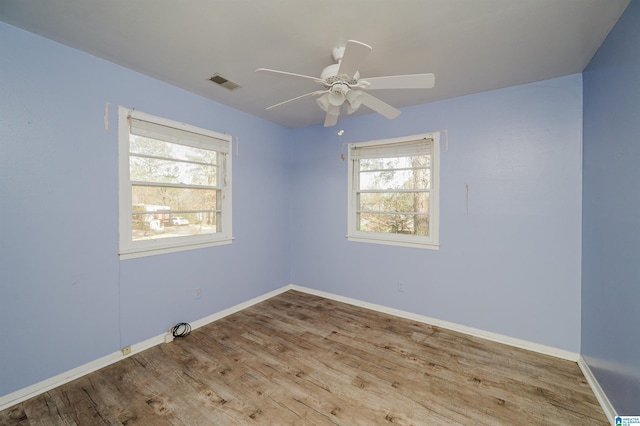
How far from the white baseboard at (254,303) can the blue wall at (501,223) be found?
66 mm

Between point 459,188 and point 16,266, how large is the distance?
3.88 meters

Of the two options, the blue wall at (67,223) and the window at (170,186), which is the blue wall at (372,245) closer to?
the blue wall at (67,223)

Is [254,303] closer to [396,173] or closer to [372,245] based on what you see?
[372,245]

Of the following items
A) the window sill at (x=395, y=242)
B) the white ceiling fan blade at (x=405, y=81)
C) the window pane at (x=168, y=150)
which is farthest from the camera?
the window sill at (x=395, y=242)

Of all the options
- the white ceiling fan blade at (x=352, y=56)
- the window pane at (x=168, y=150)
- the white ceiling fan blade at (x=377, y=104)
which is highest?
the white ceiling fan blade at (x=352, y=56)

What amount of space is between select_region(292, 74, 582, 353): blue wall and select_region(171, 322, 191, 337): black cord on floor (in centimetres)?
214

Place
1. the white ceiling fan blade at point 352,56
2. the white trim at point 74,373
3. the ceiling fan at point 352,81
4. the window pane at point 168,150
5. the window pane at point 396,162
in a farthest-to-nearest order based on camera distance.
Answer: the window pane at point 396,162 → the window pane at point 168,150 → the white trim at point 74,373 → the ceiling fan at point 352,81 → the white ceiling fan blade at point 352,56

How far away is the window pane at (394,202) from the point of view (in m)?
3.17

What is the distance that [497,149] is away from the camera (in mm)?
2654

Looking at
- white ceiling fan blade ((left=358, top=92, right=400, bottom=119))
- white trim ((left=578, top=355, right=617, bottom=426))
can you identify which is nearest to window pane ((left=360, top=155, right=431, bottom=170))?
white ceiling fan blade ((left=358, top=92, right=400, bottom=119))

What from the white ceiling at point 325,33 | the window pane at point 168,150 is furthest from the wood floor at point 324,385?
the white ceiling at point 325,33

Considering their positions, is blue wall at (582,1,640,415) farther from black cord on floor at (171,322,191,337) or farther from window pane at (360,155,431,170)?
black cord on floor at (171,322,191,337)

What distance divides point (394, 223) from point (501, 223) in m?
1.16

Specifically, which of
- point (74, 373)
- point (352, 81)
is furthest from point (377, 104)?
point (74, 373)
